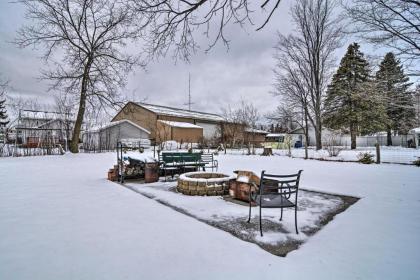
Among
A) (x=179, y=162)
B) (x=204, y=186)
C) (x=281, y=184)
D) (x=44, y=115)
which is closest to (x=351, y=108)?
(x=179, y=162)

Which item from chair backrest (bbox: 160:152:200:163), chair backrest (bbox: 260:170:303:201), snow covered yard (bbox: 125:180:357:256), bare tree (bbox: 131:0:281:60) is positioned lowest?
snow covered yard (bbox: 125:180:357:256)

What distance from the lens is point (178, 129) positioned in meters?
33.8

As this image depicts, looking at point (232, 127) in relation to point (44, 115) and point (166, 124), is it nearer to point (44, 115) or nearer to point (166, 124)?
point (166, 124)

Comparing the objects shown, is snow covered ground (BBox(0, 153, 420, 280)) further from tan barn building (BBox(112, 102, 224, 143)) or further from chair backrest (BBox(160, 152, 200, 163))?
tan barn building (BBox(112, 102, 224, 143))

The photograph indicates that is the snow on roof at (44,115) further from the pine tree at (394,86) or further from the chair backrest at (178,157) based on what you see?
the pine tree at (394,86)

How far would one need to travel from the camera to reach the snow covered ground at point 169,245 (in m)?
2.49

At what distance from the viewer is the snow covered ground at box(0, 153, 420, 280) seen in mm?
2490

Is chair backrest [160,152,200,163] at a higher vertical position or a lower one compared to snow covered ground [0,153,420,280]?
higher

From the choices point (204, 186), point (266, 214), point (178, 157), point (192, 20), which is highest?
point (192, 20)

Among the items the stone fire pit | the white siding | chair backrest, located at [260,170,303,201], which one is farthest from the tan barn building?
chair backrest, located at [260,170,303,201]

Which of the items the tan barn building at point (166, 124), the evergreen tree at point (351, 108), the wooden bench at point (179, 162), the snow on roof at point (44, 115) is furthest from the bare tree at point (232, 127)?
the wooden bench at point (179, 162)

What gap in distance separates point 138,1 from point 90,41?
1676 cm

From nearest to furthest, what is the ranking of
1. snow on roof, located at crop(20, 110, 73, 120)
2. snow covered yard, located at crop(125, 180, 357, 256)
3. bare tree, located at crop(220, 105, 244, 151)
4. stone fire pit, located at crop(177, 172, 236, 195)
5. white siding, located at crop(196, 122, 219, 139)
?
snow covered yard, located at crop(125, 180, 357, 256)
stone fire pit, located at crop(177, 172, 236, 195)
snow on roof, located at crop(20, 110, 73, 120)
bare tree, located at crop(220, 105, 244, 151)
white siding, located at crop(196, 122, 219, 139)

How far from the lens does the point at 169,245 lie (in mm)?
3088
